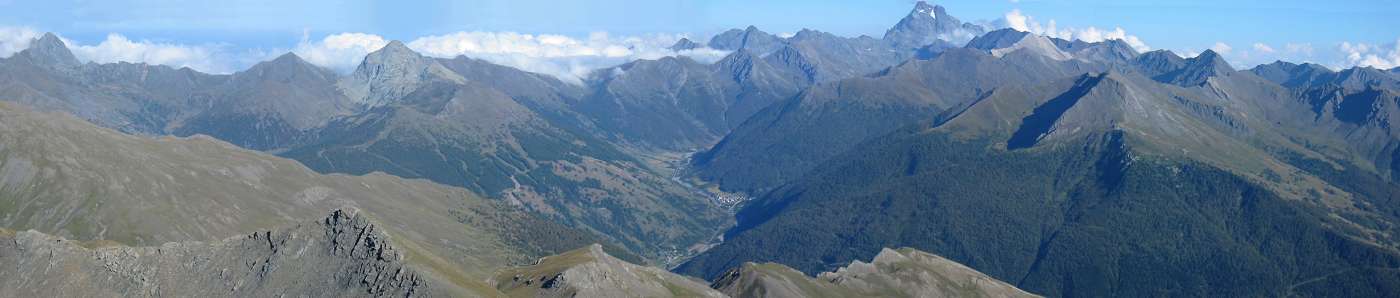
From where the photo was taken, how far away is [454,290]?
174125 millimetres

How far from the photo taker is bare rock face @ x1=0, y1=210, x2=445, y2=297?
6590 inches

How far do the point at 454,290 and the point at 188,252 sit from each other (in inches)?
1615

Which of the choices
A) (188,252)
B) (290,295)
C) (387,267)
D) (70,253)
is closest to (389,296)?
(387,267)

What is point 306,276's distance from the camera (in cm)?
17038

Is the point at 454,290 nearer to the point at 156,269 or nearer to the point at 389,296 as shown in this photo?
the point at 389,296

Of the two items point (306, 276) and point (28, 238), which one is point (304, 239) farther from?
point (28, 238)

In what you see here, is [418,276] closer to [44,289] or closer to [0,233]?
[44,289]

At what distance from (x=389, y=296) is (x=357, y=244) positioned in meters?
11.1

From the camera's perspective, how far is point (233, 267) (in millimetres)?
171625

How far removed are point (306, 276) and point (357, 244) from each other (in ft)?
29.2

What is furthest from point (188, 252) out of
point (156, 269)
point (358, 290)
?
point (358, 290)

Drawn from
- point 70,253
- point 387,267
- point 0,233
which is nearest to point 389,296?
point 387,267

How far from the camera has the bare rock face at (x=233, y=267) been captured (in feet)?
549

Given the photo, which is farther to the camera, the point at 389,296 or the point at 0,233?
the point at 0,233
